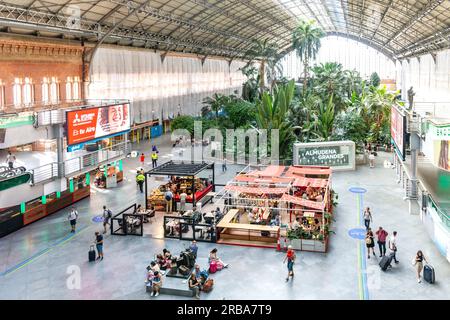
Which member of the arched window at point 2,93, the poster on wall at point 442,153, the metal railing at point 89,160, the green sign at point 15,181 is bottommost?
the green sign at point 15,181

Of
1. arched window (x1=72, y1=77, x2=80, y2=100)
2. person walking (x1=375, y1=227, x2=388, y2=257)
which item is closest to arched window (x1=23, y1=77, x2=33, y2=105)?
arched window (x1=72, y1=77, x2=80, y2=100)

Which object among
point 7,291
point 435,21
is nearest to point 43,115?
point 7,291

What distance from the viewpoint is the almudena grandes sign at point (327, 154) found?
106 feet

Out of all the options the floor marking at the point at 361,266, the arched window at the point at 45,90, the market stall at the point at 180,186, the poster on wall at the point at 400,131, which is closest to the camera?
the floor marking at the point at 361,266

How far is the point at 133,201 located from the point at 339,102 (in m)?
29.5

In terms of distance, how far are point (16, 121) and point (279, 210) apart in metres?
12.7

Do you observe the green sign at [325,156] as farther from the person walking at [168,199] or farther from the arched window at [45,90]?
the arched window at [45,90]

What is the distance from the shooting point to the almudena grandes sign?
106 feet

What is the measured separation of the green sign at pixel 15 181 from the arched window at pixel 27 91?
13.4 m

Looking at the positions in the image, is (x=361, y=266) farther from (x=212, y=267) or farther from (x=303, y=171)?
(x=303, y=171)

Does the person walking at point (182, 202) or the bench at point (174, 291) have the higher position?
the person walking at point (182, 202)

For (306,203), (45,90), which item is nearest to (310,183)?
(306,203)

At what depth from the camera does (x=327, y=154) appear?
33312 mm

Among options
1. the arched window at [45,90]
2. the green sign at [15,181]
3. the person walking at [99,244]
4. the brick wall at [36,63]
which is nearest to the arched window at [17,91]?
the brick wall at [36,63]
